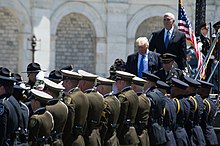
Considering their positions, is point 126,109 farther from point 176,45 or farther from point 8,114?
point 176,45

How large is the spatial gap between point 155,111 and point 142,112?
23cm

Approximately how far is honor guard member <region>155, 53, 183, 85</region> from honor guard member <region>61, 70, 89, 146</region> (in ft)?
9.31

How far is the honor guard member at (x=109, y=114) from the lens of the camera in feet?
36.2

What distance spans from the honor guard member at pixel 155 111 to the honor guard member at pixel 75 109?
168 centimetres

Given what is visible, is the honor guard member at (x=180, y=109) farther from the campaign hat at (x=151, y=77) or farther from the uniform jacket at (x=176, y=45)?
the uniform jacket at (x=176, y=45)

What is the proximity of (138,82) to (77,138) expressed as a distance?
6.01 ft

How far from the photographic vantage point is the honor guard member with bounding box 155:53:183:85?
1291 cm

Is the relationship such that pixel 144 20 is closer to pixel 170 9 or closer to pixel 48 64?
pixel 170 9

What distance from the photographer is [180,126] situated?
12453 millimetres

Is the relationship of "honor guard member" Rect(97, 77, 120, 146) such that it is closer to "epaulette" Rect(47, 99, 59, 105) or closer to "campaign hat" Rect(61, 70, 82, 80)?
"campaign hat" Rect(61, 70, 82, 80)

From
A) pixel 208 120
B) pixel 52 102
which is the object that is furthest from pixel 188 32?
pixel 52 102

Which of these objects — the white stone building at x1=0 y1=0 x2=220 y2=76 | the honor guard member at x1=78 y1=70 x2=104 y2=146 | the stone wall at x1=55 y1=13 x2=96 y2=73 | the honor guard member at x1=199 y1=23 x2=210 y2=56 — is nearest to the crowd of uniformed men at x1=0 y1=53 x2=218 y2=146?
the honor guard member at x1=78 y1=70 x2=104 y2=146

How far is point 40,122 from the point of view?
9.55m

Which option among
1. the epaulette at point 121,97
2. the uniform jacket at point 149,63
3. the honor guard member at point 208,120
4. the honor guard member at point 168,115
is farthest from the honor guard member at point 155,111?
the honor guard member at point 208,120
